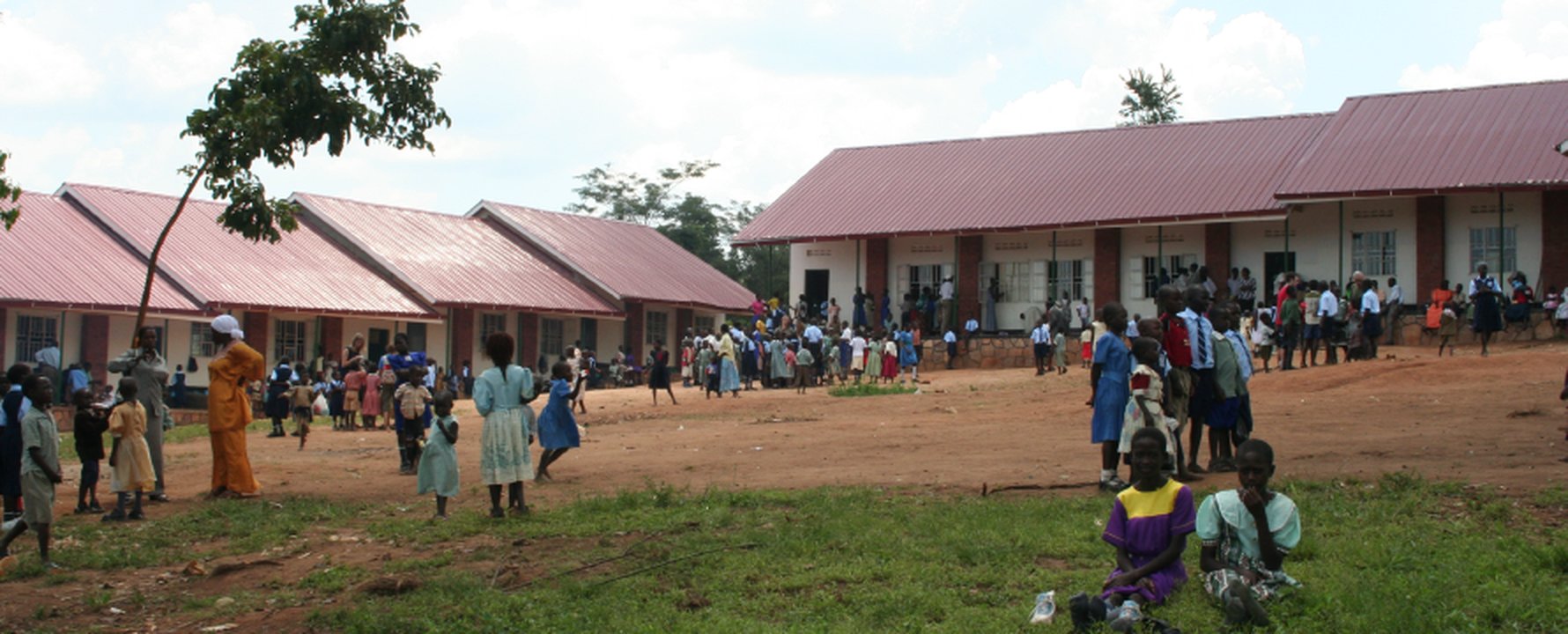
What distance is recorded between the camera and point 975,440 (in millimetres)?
16578

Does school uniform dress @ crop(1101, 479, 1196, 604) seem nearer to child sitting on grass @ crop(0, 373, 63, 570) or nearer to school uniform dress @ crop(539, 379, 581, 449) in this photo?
child sitting on grass @ crop(0, 373, 63, 570)

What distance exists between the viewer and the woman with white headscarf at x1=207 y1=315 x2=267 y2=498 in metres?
13.1

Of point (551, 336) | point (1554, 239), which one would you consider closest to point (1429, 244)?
point (1554, 239)

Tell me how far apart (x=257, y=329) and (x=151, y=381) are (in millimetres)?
22390

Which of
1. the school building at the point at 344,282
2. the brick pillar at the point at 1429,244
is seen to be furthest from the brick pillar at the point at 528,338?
the brick pillar at the point at 1429,244

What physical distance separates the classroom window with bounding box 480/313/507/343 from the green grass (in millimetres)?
30007

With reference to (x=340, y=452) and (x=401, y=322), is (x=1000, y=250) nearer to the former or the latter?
(x=401, y=322)

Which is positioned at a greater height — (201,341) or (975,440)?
(201,341)

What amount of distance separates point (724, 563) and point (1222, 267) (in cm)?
2668

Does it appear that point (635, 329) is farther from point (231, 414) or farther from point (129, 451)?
point (129, 451)

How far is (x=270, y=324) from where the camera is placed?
34.8m

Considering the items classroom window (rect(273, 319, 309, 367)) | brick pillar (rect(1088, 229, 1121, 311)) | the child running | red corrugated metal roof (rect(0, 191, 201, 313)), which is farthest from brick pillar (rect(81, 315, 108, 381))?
brick pillar (rect(1088, 229, 1121, 311))

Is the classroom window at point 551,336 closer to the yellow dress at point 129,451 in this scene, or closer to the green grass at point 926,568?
the yellow dress at point 129,451

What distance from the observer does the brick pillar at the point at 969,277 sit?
36.9 meters
